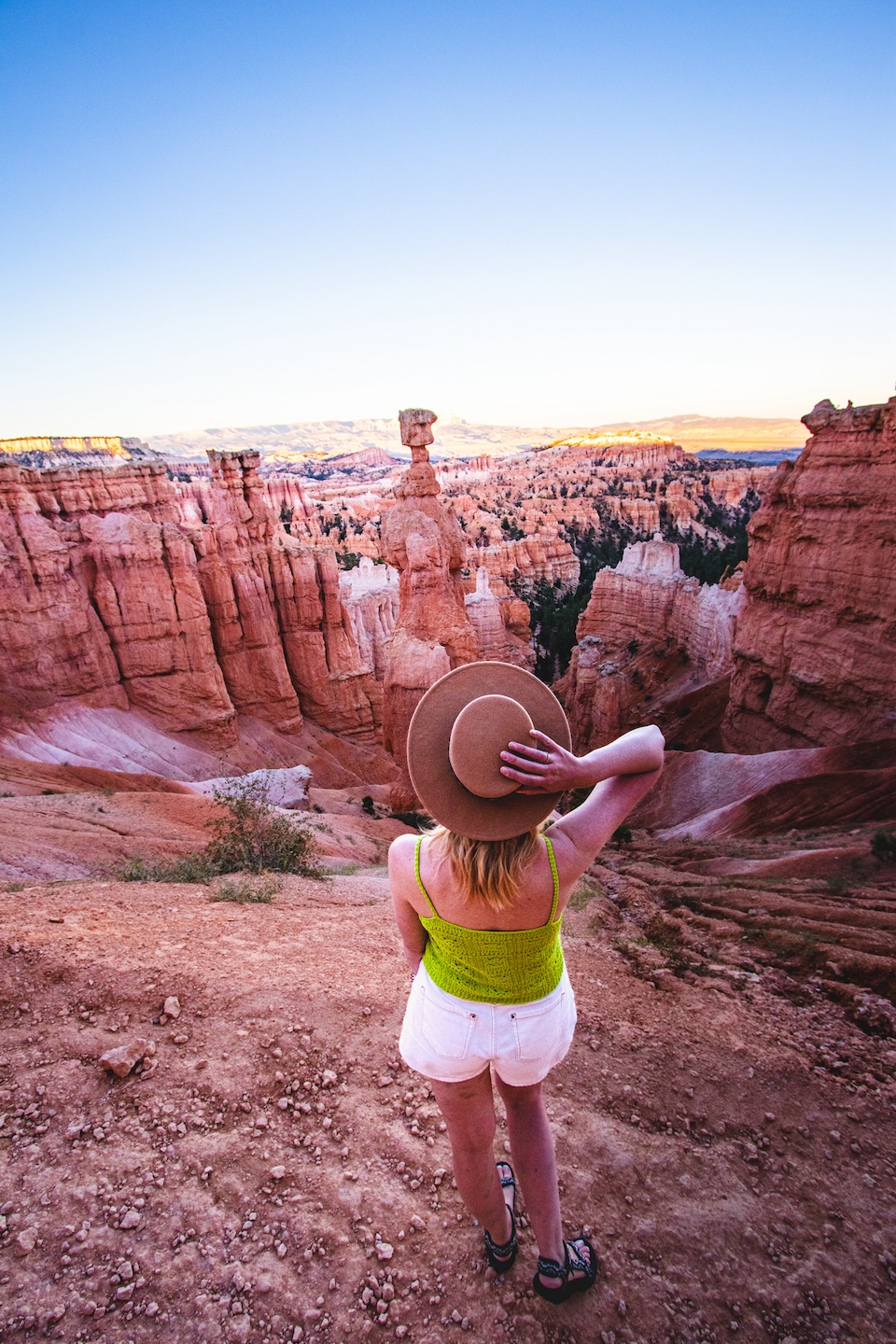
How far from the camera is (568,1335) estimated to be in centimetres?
240

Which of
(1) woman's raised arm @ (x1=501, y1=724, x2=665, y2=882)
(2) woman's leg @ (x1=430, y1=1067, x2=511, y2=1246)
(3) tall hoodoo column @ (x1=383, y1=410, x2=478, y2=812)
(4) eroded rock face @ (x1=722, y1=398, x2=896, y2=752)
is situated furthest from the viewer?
(3) tall hoodoo column @ (x1=383, y1=410, x2=478, y2=812)

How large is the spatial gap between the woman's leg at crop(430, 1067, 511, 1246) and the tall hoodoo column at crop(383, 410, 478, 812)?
14951 mm

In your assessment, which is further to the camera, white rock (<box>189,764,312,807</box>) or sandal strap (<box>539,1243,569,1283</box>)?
white rock (<box>189,764,312,807</box>)

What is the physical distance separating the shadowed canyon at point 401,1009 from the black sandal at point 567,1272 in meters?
0.06

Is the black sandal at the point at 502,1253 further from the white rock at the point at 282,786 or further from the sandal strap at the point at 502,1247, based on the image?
the white rock at the point at 282,786

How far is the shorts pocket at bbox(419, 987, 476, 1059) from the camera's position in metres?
2.21

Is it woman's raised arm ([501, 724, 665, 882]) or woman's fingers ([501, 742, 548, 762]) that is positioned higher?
woman's fingers ([501, 742, 548, 762])

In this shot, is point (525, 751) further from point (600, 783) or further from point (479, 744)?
point (600, 783)

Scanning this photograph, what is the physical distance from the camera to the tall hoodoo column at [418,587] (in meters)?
17.6

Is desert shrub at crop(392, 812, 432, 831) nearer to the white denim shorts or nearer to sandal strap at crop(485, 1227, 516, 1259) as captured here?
sandal strap at crop(485, 1227, 516, 1259)

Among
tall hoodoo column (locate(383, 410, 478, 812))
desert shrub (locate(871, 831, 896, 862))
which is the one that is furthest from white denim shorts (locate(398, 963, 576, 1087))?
tall hoodoo column (locate(383, 410, 478, 812))

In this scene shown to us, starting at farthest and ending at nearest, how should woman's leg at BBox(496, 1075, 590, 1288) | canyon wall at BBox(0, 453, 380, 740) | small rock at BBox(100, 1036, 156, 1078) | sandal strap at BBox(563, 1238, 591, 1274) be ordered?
canyon wall at BBox(0, 453, 380, 740) < small rock at BBox(100, 1036, 156, 1078) < sandal strap at BBox(563, 1238, 591, 1274) < woman's leg at BBox(496, 1075, 590, 1288)

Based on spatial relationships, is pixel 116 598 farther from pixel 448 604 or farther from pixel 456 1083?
pixel 456 1083

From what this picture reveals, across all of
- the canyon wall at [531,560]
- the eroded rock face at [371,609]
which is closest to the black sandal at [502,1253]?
the eroded rock face at [371,609]
